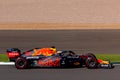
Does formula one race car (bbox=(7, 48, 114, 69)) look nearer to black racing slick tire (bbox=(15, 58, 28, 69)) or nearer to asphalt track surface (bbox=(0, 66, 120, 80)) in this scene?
black racing slick tire (bbox=(15, 58, 28, 69))

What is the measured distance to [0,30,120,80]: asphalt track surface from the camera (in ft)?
50.7

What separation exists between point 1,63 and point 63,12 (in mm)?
26448

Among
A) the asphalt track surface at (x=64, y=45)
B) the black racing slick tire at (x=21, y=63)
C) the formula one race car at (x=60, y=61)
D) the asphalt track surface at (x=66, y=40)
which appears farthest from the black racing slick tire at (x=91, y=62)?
the asphalt track surface at (x=66, y=40)

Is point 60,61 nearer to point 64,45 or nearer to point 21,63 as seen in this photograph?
point 21,63

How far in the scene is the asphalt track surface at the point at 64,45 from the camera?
15453 millimetres

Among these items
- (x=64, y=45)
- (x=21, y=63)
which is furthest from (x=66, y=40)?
(x=21, y=63)

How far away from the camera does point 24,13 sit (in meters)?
45.2

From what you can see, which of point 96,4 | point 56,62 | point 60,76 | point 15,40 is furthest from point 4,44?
point 96,4

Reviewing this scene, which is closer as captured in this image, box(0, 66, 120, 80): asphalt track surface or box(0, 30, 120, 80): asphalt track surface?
box(0, 66, 120, 80): asphalt track surface

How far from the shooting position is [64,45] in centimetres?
2677

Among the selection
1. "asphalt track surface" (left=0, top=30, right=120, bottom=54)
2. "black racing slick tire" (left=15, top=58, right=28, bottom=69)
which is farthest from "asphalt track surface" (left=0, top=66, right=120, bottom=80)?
"asphalt track surface" (left=0, top=30, right=120, bottom=54)

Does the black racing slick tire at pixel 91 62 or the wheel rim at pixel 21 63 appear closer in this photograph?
the black racing slick tire at pixel 91 62

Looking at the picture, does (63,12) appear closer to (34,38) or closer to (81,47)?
(34,38)

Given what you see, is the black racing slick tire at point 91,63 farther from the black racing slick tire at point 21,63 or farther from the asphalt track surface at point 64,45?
the black racing slick tire at point 21,63
